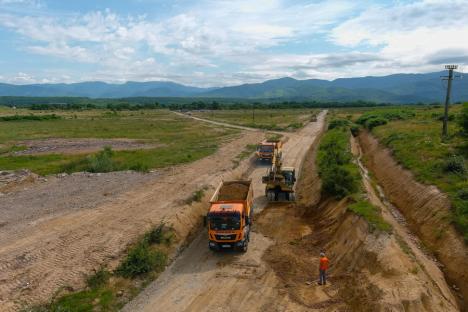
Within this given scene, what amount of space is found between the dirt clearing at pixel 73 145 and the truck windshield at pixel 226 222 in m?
38.4

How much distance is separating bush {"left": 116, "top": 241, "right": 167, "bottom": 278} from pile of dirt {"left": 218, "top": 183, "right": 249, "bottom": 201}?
19.5 ft

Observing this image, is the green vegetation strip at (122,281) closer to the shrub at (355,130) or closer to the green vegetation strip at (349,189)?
the green vegetation strip at (349,189)

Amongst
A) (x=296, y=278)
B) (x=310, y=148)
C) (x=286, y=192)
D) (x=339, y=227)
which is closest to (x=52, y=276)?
(x=296, y=278)

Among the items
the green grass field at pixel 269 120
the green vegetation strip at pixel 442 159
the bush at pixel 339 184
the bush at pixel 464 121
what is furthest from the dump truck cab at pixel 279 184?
the green grass field at pixel 269 120

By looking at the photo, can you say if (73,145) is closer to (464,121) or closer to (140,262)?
(140,262)

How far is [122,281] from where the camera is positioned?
1780 cm

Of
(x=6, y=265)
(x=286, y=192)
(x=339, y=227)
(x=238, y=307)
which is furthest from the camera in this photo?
(x=286, y=192)

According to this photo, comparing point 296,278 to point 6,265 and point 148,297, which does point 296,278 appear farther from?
point 6,265

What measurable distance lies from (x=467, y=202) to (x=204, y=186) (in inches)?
747

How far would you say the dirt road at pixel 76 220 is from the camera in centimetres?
1714

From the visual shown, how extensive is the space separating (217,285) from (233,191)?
27.9ft

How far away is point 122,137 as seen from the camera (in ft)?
234

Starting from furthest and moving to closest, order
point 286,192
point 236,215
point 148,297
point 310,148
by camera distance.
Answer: point 310,148 < point 286,192 < point 236,215 < point 148,297

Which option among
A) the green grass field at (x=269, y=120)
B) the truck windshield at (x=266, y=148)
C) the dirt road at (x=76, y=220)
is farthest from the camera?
the green grass field at (x=269, y=120)
